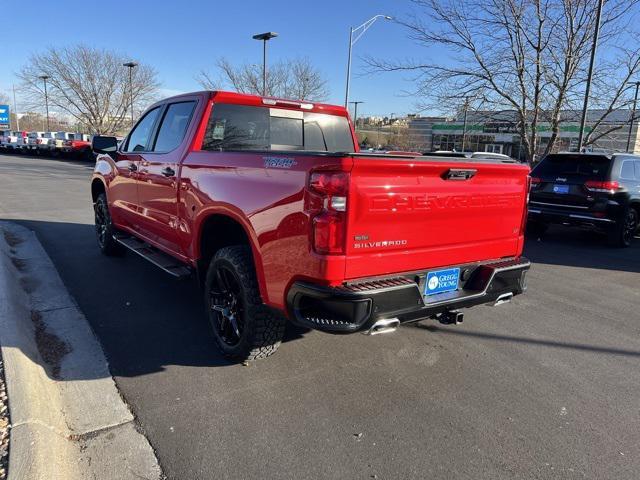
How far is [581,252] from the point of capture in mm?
8438

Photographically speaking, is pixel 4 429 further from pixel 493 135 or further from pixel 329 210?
pixel 493 135

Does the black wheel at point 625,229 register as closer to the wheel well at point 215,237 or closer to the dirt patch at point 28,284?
the wheel well at point 215,237

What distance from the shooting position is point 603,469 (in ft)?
8.61

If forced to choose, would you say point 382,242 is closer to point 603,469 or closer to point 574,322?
point 603,469

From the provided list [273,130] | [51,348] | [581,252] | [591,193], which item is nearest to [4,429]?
[51,348]

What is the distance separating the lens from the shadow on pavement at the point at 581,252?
7559 millimetres

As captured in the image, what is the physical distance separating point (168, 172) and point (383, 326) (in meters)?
2.61

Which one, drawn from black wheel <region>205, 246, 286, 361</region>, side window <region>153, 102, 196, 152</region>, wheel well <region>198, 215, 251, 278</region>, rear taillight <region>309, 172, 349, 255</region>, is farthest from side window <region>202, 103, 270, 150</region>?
rear taillight <region>309, 172, 349, 255</region>

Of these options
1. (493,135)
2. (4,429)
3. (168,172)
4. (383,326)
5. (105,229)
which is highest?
(493,135)

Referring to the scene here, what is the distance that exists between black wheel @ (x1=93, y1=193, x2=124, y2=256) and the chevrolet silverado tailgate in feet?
15.3

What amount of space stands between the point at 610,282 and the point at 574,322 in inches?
83.0

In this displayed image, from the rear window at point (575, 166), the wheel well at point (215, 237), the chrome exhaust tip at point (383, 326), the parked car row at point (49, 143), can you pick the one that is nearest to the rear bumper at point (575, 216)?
the rear window at point (575, 166)

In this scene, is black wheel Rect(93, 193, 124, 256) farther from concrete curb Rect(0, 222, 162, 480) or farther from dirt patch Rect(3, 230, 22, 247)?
concrete curb Rect(0, 222, 162, 480)

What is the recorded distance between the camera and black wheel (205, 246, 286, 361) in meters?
3.40
